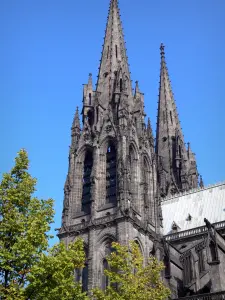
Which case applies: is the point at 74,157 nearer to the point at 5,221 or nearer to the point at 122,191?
the point at 122,191

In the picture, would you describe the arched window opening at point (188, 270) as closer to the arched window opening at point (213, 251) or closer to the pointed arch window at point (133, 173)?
the arched window opening at point (213, 251)

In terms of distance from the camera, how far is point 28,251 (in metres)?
15.2

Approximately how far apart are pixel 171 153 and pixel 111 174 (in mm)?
16338

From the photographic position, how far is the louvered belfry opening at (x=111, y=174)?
34.7 metres

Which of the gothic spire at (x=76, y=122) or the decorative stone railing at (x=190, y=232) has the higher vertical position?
the gothic spire at (x=76, y=122)

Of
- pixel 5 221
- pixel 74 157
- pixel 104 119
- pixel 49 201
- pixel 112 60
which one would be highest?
pixel 112 60

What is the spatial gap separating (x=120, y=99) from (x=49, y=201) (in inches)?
916

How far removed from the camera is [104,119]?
39219 millimetres

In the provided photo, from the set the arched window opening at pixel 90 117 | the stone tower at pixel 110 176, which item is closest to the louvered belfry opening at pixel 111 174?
the stone tower at pixel 110 176

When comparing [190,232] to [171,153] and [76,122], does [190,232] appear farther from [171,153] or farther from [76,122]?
[171,153]

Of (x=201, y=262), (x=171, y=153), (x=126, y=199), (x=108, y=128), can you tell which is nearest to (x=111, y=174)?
(x=126, y=199)

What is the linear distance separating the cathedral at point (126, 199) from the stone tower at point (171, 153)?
0.26 meters

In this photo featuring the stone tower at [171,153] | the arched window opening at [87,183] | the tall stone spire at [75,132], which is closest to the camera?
the arched window opening at [87,183]

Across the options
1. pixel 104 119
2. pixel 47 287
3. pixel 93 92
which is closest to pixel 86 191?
pixel 104 119
